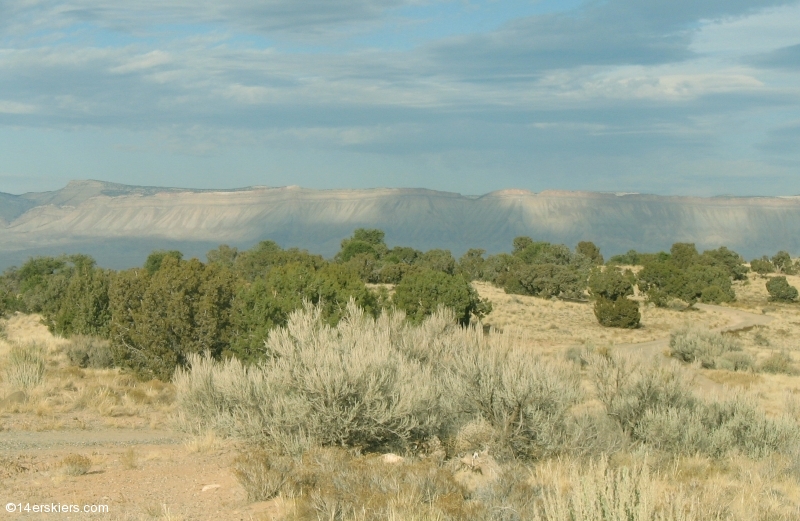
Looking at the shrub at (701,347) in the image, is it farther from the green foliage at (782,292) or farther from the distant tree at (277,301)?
the green foliage at (782,292)

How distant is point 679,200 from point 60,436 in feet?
656

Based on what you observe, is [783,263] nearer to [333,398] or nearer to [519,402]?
[519,402]

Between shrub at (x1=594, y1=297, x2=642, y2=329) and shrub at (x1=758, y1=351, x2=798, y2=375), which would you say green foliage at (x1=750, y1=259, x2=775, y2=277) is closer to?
shrub at (x1=594, y1=297, x2=642, y2=329)

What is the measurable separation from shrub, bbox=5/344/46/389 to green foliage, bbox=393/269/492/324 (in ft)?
45.3

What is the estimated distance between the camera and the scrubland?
267 inches

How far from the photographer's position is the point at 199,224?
538ft

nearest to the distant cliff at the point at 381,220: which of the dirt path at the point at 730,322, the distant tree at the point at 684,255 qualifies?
the distant tree at the point at 684,255

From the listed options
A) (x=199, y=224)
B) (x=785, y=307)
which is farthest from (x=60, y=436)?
(x=199, y=224)

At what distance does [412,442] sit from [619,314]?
117 feet

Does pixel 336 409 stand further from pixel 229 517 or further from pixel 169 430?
pixel 169 430

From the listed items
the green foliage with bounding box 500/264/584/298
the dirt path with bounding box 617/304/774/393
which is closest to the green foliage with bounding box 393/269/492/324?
the dirt path with bounding box 617/304/774/393

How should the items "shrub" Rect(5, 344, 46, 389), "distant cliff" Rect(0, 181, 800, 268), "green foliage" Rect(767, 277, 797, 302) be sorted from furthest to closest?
"distant cliff" Rect(0, 181, 800, 268) → "green foliage" Rect(767, 277, 797, 302) → "shrub" Rect(5, 344, 46, 389)

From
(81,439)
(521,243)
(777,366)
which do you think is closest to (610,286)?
(777,366)

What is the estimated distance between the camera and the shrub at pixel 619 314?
42688mm
